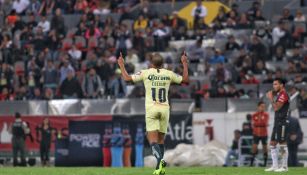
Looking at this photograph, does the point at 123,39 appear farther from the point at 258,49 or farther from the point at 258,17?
the point at 258,49

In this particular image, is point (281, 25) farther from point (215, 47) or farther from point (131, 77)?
point (131, 77)

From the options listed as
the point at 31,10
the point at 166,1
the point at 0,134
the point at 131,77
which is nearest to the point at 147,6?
the point at 166,1

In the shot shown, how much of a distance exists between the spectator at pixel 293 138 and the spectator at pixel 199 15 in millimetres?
9336

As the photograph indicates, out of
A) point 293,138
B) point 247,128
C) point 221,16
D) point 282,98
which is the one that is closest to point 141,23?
point 221,16

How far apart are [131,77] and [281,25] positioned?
1754cm

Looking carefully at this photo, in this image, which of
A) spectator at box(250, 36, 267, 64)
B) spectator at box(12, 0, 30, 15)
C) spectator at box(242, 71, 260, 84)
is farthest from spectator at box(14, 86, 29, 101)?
spectator at box(250, 36, 267, 64)

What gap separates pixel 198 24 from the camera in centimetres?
4075

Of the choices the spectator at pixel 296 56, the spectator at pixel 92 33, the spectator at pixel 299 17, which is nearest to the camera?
the spectator at pixel 296 56

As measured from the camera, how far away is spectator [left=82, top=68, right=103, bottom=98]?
1484 inches

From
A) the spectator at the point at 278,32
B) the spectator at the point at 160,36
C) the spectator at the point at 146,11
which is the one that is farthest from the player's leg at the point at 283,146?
the spectator at the point at 146,11

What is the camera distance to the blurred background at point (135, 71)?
34.0 metres

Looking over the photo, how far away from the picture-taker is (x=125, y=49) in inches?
1597

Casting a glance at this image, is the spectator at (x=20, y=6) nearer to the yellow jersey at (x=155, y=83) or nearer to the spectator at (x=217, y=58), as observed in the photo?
the spectator at (x=217, y=58)

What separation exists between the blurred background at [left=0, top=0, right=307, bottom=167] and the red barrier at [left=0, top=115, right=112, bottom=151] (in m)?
0.03
